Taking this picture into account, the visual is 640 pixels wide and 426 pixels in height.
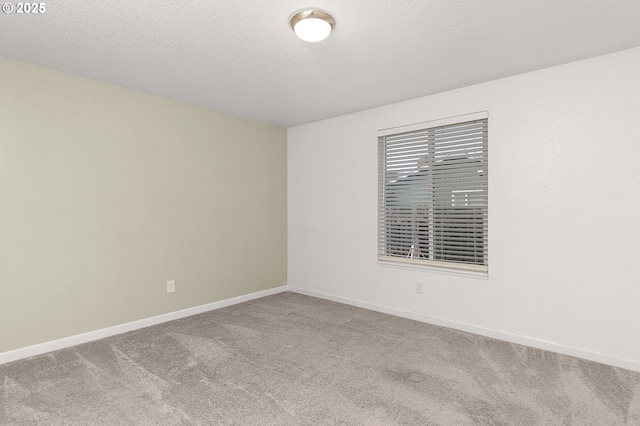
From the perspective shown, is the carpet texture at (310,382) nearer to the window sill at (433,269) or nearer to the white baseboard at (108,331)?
the white baseboard at (108,331)

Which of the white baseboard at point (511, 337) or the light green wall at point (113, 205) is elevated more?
the light green wall at point (113, 205)

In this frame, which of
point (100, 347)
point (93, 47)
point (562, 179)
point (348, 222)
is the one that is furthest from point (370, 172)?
point (100, 347)

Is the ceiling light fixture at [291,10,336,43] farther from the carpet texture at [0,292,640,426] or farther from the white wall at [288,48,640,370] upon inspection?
the carpet texture at [0,292,640,426]

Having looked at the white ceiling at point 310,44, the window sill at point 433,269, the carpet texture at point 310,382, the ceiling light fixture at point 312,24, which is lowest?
the carpet texture at point 310,382

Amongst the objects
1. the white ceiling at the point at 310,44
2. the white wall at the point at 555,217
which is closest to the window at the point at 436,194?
the white wall at the point at 555,217

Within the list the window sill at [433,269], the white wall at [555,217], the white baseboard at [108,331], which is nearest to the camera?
the white wall at [555,217]

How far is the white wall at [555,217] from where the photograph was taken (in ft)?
8.69

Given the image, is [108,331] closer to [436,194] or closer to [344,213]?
[344,213]

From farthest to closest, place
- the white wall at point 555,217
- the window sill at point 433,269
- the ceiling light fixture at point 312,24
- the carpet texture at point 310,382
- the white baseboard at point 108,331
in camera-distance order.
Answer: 1. the window sill at point 433,269
2. the white baseboard at point 108,331
3. the white wall at point 555,217
4. the ceiling light fixture at point 312,24
5. the carpet texture at point 310,382

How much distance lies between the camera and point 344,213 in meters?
4.46

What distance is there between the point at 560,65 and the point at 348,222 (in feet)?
8.62

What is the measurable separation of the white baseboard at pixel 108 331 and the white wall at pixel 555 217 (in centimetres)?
195

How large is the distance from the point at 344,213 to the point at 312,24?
262cm

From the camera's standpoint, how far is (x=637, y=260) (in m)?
2.60
